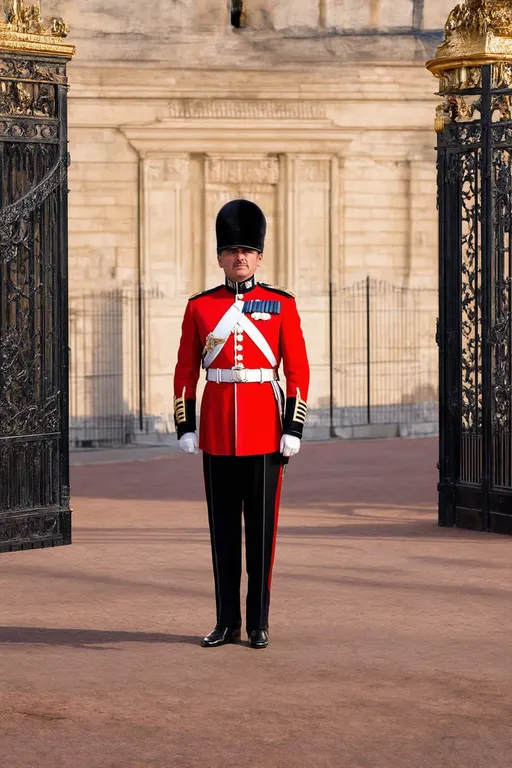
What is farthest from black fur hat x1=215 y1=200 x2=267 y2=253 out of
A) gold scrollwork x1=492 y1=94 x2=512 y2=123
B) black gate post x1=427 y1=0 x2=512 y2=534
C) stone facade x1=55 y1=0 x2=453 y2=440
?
stone facade x1=55 y1=0 x2=453 y2=440

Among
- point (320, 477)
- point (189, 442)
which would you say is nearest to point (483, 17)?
point (189, 442)

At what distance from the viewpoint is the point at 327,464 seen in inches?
623

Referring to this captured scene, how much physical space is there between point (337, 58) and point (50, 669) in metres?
14.6

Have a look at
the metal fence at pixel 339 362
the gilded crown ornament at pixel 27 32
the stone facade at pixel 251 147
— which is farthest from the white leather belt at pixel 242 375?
the stone facade at pixel 251 147

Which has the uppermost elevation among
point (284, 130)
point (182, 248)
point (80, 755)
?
point (284, 130)

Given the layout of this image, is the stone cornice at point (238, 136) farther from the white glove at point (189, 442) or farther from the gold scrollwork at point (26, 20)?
the white glove at point (189, 442)

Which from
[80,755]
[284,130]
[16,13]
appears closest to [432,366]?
[284,130]

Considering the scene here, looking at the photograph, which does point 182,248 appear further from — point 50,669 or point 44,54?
point 50,669

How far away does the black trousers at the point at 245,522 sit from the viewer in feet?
23.9

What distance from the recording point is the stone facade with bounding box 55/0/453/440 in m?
19.6

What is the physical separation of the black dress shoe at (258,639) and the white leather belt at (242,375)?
1083 millimetres

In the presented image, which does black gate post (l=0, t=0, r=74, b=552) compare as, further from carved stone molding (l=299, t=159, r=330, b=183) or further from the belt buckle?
carved stone molding (l=299, t=159, r=330, b=183)

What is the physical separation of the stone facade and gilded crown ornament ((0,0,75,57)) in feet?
30.4

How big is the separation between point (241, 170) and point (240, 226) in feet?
42.2
